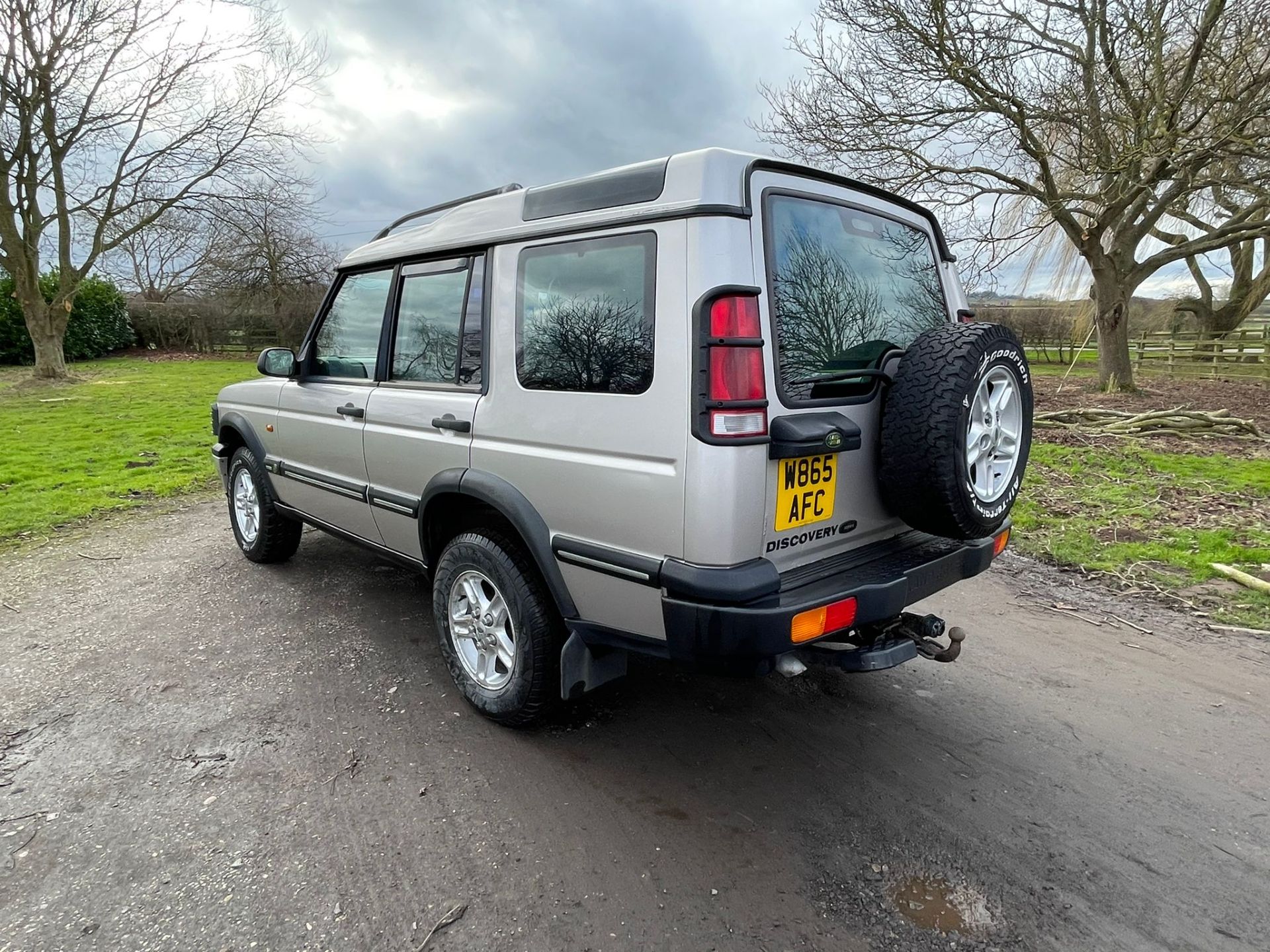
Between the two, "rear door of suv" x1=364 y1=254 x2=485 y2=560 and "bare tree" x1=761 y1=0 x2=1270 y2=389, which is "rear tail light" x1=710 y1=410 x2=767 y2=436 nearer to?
"rear door of suv" x1=364 y1=254 x2=485 y2=560

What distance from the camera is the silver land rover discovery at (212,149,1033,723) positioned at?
6.90ft

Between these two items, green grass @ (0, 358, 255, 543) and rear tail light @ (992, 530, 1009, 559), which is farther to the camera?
green grass @ (0, 358, 255, 543)

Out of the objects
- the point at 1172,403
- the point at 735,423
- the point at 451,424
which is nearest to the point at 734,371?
the point at 735,423

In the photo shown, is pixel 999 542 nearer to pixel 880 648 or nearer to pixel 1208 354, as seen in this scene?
pixel 880 648

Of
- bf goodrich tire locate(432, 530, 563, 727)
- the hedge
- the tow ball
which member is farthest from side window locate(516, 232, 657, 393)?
the hedge

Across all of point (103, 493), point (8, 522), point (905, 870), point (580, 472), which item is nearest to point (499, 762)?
point (580, 472)

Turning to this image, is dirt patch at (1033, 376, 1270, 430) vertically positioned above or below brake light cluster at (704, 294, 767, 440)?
below

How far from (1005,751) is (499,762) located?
6.27 feet

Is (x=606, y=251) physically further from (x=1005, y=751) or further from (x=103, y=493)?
(x=103, y=493)

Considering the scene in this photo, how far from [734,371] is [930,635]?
132 cm

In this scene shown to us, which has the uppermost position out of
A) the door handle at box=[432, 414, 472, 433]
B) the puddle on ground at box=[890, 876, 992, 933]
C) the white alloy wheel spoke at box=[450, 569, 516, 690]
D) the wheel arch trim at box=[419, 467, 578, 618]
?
the door handle at box=[432, 414, 472, 433]

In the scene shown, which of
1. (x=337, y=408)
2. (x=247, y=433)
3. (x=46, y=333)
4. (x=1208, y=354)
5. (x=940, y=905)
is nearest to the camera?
(x=940, y=905)

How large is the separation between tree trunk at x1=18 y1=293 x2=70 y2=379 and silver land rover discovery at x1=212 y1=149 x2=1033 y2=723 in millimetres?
18327

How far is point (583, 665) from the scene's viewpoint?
2.56m
